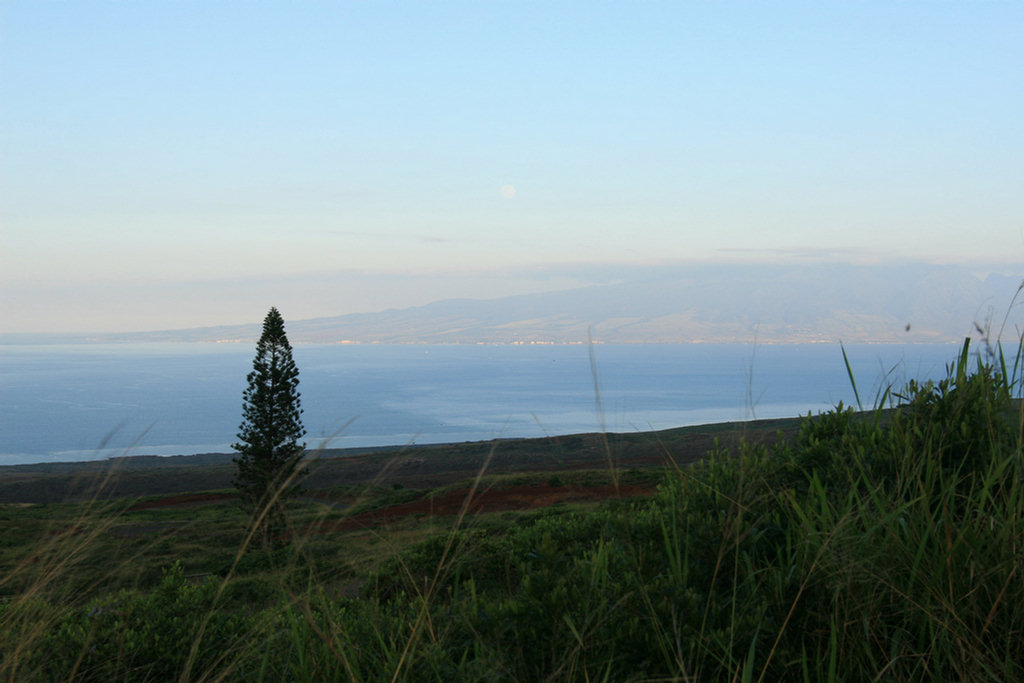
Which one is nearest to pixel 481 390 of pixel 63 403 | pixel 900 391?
pixel 63 403

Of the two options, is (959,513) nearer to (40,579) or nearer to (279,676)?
(279,676)

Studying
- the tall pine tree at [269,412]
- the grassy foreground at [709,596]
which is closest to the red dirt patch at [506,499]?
the tall pine tree at [269,412]

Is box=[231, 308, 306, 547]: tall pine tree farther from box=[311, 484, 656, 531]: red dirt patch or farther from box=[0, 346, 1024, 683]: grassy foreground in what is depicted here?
box=[0, 346, 1024, 683]: grassy foreground

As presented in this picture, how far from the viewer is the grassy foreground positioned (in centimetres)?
254

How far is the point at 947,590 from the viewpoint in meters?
2.65

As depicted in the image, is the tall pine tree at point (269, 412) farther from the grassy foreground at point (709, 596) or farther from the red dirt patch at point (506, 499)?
the grassy foreground at point (709, 596)

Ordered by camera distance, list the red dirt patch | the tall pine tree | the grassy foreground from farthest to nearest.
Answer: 1. the tall pine tree
2. the red dirt patch
3. the grassy foreground

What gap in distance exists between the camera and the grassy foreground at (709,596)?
8.34 feet

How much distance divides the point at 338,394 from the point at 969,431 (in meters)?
202

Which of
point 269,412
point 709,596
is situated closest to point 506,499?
point 269,412

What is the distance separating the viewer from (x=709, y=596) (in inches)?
109

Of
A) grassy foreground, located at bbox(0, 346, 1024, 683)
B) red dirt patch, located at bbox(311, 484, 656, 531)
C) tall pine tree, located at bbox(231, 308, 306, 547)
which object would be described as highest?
grassy foreground, located at bbox(0, 346, 1024, 683)

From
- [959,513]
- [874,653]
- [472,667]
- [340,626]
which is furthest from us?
[959,513]

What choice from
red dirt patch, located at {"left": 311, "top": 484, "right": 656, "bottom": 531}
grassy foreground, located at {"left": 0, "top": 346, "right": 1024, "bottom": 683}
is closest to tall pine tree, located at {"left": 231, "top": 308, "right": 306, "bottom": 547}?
red dirt patch, located at {"left": 311, "top": 484, "right": 656, "bottom": 531}
